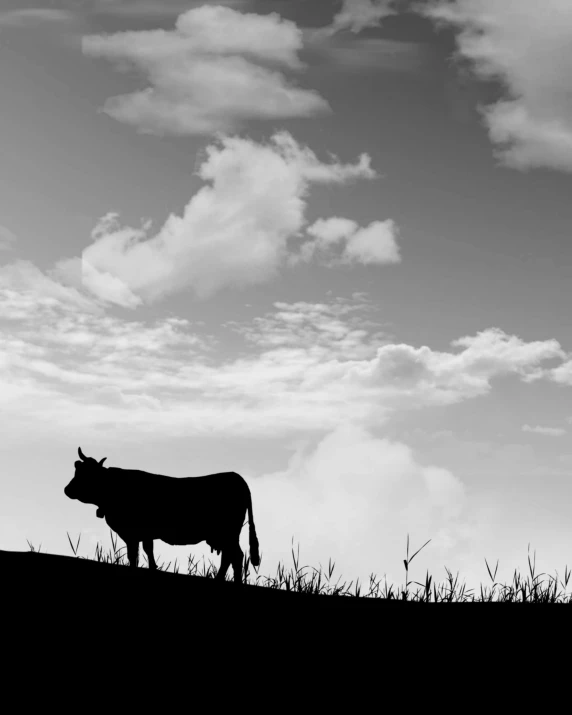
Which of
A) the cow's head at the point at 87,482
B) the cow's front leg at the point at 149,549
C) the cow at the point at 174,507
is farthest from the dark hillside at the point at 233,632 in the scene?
the cow's head at the point at 87,482

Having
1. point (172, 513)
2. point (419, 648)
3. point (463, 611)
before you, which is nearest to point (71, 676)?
point (419, 648)

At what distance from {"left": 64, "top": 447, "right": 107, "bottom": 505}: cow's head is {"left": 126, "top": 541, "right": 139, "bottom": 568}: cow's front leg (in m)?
0.94

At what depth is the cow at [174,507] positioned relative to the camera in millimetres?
11445

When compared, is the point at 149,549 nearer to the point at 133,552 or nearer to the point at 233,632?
the point at 133,552

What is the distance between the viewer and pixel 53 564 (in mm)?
9023

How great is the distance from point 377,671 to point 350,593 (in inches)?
119

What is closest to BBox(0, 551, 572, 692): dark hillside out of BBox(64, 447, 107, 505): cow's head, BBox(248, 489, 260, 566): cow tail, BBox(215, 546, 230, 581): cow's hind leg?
BBox(215, 546, 230, 581): cow's hind leg

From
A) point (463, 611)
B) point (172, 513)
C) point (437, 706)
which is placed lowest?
point (437, 706)

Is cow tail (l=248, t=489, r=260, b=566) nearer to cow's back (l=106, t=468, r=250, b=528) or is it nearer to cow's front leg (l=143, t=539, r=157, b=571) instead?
cow's back (l=106, t=468, r=250, b=528)

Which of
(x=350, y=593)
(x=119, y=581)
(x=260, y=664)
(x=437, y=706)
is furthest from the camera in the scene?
(x=350, y=593)

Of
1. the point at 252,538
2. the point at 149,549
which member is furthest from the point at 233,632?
the point at 252,538

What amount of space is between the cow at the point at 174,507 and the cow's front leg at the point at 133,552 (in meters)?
0.02

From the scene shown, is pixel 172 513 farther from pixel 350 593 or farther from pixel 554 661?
pixel 554 661

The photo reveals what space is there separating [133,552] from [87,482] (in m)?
1.39
